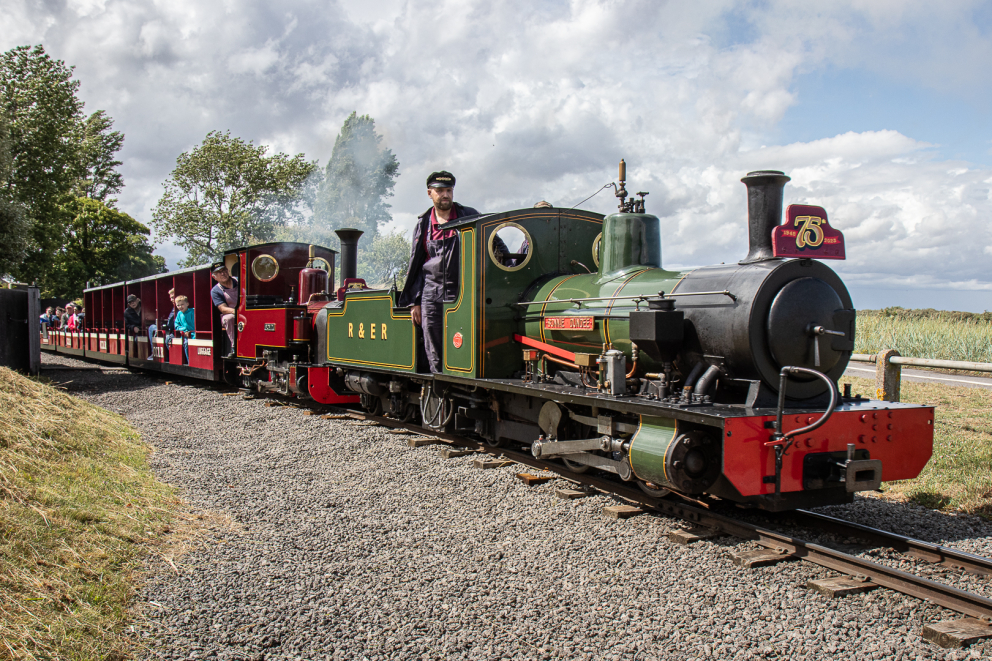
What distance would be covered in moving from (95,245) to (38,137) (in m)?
18.0

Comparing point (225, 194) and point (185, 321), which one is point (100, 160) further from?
point (185, 321)

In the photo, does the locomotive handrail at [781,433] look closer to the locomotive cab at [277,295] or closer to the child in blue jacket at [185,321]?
the locomotive cab at [277,295]

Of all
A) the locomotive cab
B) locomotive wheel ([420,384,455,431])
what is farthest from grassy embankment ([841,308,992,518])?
the locomotive cab

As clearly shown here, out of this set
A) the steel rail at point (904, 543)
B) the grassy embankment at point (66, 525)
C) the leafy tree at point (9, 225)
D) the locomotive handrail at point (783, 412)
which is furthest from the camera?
the leafy tree at point (9, 225)

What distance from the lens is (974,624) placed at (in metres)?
3.09

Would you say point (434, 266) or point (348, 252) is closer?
point (434, 266)

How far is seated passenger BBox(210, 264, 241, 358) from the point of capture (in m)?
12.9

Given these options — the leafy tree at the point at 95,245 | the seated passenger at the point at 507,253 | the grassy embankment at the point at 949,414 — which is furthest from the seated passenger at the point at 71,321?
the grassy embankment at the point at 949,414

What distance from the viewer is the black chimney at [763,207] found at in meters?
4.62

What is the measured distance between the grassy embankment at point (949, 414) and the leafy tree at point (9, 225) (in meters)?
21.3

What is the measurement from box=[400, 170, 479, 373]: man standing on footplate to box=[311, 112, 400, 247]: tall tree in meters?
25.6

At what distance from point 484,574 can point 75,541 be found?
2.40 metres

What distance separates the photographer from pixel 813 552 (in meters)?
3.93

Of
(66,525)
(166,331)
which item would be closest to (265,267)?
(166,331)
